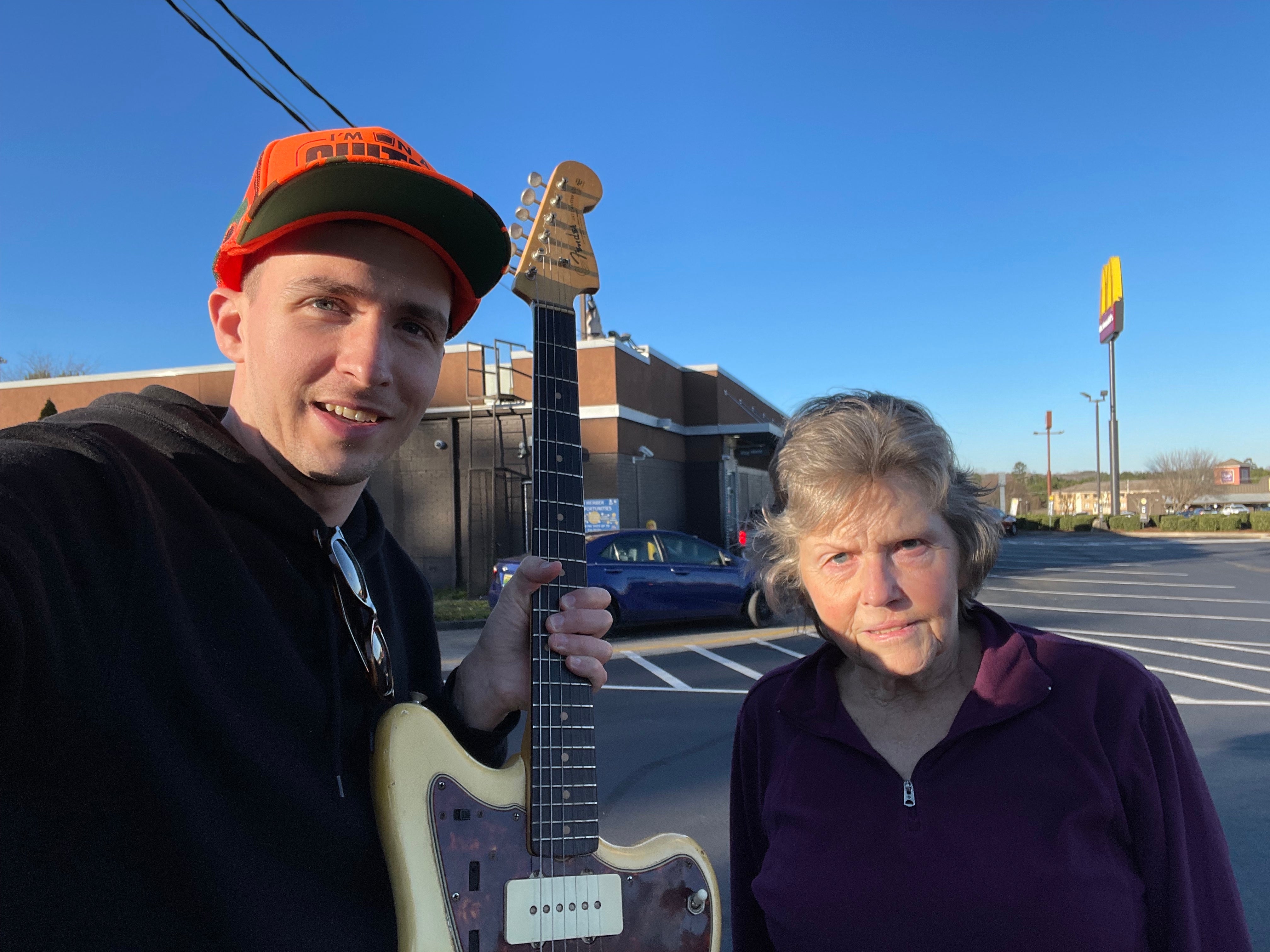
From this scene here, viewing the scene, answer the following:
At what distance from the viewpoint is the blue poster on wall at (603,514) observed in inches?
606

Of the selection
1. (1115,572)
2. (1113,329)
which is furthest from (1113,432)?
(1115,572)

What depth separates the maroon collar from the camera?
1.59m

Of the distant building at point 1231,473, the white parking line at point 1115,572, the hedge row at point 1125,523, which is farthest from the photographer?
the distant building at point 1231,473

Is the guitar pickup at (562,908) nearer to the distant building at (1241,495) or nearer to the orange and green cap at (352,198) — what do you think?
the orange and green cap at (352,198)

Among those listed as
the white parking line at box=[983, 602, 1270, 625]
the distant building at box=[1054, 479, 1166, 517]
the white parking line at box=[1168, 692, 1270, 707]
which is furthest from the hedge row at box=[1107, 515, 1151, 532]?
the white parking line at box=[1168, 692, 1270, 707]

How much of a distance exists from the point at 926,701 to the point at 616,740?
168 inches

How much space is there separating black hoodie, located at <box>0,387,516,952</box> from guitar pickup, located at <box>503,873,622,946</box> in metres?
0.24

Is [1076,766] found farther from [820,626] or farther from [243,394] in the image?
[243,394]

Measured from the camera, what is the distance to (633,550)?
10555 mm

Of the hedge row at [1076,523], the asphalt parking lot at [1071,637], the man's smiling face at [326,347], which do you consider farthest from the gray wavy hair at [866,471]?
the hedge row at [1076,523]

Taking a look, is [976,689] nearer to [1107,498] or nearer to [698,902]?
[698,902]

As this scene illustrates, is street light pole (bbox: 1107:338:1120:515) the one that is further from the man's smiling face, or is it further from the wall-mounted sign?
the man's smiling face

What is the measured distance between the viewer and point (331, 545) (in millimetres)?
1424

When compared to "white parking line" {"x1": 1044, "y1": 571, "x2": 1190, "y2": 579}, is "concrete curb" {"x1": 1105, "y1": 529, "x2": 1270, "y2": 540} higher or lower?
lower
